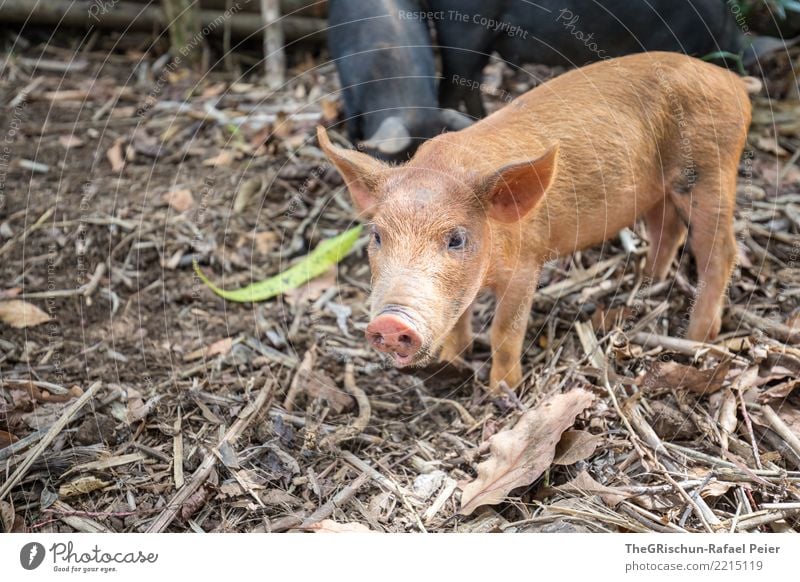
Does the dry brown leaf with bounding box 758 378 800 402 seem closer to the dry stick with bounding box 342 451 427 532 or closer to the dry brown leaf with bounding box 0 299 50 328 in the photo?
the dry stick with bounding box 342 451 427 532

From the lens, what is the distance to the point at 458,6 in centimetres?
458

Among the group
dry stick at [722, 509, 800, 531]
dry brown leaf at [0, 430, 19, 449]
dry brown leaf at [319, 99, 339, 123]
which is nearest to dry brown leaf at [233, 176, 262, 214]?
dry brown leaf at [319, 99, 339, 123]

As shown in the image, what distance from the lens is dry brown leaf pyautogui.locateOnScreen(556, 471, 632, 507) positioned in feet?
8.39

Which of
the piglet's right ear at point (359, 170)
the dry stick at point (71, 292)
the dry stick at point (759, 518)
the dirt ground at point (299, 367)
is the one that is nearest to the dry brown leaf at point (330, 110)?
the dirt ground at point (299, 367)

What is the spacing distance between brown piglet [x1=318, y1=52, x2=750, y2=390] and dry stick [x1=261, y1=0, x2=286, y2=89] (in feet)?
7.96

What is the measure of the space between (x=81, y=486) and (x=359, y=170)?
1353 millimetres

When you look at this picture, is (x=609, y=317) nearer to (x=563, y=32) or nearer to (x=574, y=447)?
(x=574, y=447)

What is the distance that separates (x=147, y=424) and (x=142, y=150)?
2156 millimetres

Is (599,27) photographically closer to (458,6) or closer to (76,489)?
(458,6)

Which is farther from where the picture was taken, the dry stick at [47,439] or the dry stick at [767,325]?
the dry stick at [767,325]

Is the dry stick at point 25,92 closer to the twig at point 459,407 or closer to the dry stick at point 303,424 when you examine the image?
the dry stick at point 303,424

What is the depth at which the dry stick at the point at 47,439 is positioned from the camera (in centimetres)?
266

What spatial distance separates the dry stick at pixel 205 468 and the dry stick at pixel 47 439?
0.48 meters
